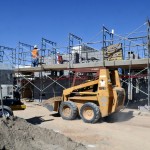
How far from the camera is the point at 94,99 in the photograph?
12.8 meters

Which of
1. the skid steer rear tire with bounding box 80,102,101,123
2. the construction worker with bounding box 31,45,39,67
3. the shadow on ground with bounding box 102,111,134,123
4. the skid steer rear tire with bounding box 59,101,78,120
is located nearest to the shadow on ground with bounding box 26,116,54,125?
the skid steer rear tire with bounding box 59,101,78,120

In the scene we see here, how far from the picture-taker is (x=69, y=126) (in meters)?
11.9

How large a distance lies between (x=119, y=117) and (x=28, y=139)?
721 centimetres

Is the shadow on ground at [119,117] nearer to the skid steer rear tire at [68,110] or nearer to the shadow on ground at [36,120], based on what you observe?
the skid steer rear tire at [68,110]

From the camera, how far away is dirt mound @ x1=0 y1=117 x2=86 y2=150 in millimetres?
7102

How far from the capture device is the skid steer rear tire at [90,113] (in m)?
12.4

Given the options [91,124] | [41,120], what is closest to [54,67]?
[41,120]

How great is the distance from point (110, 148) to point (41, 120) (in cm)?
561

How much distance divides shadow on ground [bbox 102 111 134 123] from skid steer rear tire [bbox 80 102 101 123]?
0.90m

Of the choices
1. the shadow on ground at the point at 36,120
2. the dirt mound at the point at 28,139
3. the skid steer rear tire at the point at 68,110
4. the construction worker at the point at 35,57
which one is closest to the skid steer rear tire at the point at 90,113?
the skid steer rear tire at the point at 68,110

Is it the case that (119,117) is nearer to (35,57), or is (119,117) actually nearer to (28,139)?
(28,139)

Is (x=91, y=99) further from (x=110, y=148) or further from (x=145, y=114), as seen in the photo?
(x=110, y=148)

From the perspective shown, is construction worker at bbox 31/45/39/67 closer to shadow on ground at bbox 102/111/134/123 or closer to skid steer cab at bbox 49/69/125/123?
skid steer cab at bbox 49/69/125/123

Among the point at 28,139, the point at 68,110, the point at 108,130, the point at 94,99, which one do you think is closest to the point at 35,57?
the point at 68,110
